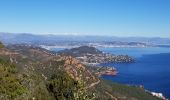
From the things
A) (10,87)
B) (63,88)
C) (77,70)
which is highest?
(10,87)

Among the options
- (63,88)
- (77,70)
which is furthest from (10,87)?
(77,70)

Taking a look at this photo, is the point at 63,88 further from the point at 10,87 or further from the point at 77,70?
the point at 77,70

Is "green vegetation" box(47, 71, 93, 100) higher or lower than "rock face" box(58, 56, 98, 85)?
higher

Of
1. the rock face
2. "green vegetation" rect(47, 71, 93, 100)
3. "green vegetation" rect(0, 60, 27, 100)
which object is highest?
"green vegetation" rect(0, 60, 27, 100)

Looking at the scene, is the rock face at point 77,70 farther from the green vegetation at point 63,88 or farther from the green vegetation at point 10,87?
the green vegetation at point 10,87

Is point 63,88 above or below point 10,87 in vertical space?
below

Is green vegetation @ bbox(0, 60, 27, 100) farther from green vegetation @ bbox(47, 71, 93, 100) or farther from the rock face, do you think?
the rock face

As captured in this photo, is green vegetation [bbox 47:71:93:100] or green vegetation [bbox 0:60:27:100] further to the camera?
green vegetation [bbox 47:71:93:100]

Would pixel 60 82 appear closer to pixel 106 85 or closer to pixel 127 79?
pixel 106 85

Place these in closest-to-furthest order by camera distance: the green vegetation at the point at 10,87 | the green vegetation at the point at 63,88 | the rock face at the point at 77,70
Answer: the green vegetation at the point at 10,87 → the green vegetation at the point at 63,88 → the rock face at the point at 77,70

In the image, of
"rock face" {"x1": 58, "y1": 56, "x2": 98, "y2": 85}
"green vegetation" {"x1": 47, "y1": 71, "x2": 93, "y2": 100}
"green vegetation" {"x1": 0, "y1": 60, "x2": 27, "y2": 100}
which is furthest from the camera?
"rock face" {"x1": 58, "y1": 56, "x2": 98, "y2": 85}

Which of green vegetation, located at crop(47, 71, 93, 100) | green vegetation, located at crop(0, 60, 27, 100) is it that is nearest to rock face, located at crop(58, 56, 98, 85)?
green vegetation, located at crop(47, 71, 93, 100)

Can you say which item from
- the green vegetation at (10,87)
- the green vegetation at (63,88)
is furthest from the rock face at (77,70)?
the green vegetation at (10,87)

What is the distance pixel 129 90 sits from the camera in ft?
370
